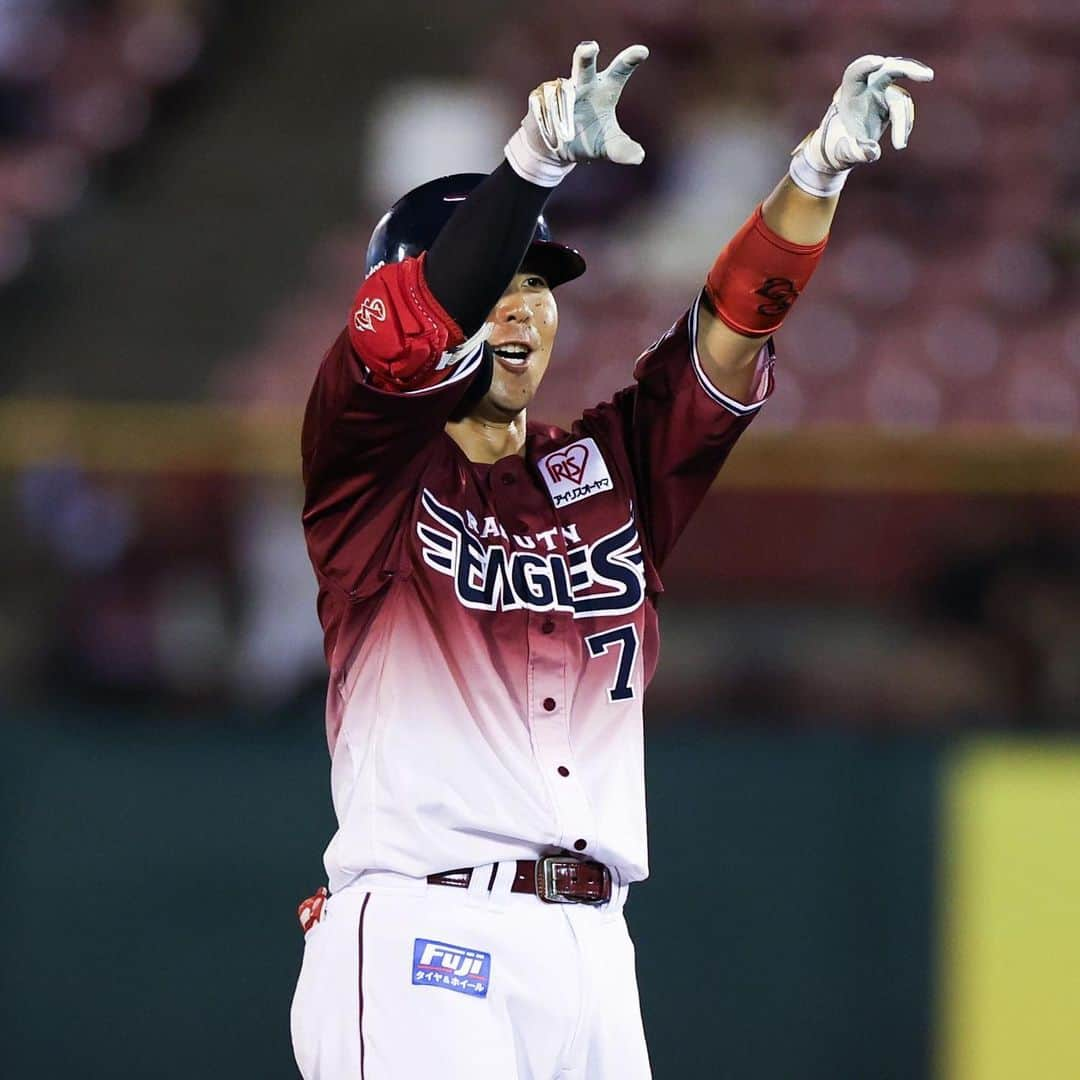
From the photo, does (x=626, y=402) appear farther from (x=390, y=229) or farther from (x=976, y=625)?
(x=976, y=625)

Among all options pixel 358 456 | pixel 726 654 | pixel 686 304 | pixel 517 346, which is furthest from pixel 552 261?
pixel 686 304

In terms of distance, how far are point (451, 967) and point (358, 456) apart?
763 mm

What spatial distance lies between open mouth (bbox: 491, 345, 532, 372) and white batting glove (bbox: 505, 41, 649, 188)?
52 cm

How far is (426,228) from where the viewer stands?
3.03 m

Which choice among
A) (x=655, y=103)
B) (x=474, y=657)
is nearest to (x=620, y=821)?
(x=474, y=657)

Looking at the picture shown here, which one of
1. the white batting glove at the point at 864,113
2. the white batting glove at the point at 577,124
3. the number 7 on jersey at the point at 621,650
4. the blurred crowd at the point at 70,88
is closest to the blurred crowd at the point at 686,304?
the blurred crowd at the point at 70,88

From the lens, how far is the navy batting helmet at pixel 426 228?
3033 mm

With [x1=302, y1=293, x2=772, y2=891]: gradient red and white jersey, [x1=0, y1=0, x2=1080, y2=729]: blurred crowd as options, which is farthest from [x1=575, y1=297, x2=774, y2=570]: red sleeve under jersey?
[x1=0, y1=0, x2=1080, y2=729]: blurred crowd

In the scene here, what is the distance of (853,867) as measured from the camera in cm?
520

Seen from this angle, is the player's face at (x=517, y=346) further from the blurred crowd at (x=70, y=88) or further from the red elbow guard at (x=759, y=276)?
the blurred crowd at (x=70, y=88)

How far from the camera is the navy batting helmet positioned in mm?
3033

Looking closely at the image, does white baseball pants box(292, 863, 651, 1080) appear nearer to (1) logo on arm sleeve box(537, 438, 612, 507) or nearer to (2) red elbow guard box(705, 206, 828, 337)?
(1) logo on arm sleeve box(537, 438, 612, 507)

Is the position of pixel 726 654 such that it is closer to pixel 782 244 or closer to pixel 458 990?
pixel 782 244

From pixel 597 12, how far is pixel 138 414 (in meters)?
4.37
